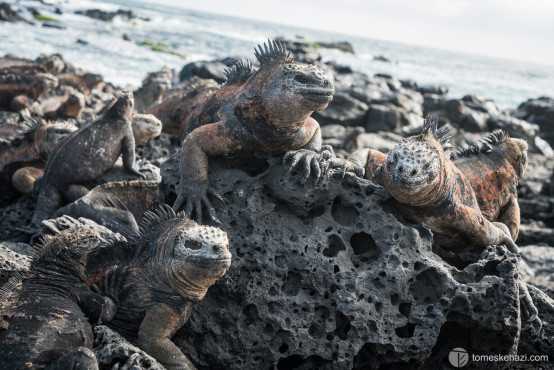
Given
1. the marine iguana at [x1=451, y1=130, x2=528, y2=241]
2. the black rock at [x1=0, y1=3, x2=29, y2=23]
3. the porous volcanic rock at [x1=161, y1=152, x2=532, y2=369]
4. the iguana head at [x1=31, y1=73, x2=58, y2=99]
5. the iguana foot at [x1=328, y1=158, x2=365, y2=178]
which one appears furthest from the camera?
the black rock at [x1=0, y1=3, x2=29, y2=23]

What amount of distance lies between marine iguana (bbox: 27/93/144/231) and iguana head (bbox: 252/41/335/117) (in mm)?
2408

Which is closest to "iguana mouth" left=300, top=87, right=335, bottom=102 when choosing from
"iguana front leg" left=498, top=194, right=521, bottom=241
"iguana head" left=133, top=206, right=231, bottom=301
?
"iguana head" left=133, top=206, right=231, bottom=301

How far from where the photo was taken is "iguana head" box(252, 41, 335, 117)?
3.14 metres

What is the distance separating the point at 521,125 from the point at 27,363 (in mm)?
18407

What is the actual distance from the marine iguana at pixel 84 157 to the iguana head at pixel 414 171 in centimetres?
303

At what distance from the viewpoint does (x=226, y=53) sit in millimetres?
37938

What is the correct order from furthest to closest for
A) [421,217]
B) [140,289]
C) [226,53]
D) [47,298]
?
1. [226,53]
2. [421,217]
3. [140,289]
4. [47,298]

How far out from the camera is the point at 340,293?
3.00 metres

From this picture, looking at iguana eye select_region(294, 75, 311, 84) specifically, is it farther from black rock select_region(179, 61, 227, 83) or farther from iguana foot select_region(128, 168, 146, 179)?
black rock select_region(179, 61, 227, 83)

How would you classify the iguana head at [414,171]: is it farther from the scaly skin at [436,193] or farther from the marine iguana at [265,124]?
the marine iguana at [265,124]

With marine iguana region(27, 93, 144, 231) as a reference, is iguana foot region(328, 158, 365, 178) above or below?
above

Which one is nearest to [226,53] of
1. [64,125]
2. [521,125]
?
[521,125]

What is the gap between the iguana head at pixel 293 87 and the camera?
3.14 meters

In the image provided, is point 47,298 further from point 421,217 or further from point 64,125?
point 64,125
